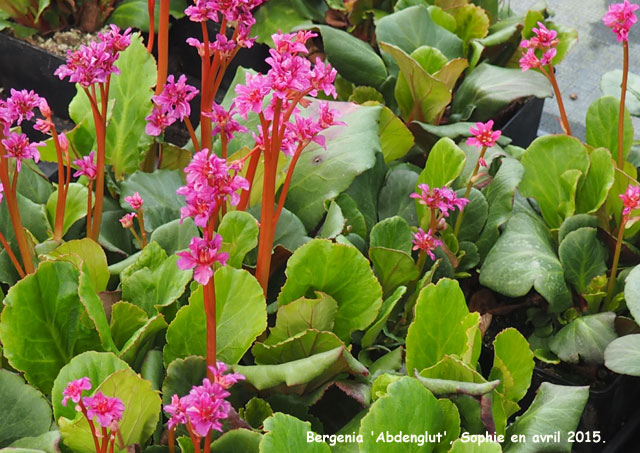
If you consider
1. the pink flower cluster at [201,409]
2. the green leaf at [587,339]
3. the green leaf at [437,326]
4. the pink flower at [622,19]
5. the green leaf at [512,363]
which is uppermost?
the pink flower at [622,19]

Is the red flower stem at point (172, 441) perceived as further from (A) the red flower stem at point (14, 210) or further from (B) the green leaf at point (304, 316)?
(A) the red flower stem at point (14, 210)

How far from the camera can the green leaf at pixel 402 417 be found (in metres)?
0.74

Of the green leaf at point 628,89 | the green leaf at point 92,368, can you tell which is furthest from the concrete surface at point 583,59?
the green leaf at point 92,368

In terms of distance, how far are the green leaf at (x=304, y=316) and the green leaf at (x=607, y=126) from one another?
0.63 meters

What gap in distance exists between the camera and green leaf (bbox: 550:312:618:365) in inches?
42.8

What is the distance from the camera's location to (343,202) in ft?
3.67

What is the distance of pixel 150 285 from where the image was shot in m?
0.94

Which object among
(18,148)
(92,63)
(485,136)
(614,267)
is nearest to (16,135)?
(18,148)

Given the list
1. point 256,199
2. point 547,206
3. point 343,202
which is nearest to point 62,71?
point 256,199

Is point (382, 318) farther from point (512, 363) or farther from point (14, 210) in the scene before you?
point (14, 210)

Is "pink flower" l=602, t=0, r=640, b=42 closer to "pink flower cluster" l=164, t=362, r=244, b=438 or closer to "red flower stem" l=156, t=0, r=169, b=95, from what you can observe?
"red flower stem" l=156, t=0, r=169, b=95

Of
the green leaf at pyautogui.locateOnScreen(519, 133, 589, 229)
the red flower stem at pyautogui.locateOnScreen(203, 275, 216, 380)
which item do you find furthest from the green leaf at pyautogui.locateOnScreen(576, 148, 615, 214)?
the red flower stem at pyautogui.locateOnScreen(203, 275, 216, 380)

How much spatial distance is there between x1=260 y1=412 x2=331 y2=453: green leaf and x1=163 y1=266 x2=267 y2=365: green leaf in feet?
0.47

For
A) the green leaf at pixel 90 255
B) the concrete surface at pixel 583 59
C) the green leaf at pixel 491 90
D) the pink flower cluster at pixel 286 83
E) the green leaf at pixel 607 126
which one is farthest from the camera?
the concrete surface at pixel 583 59
